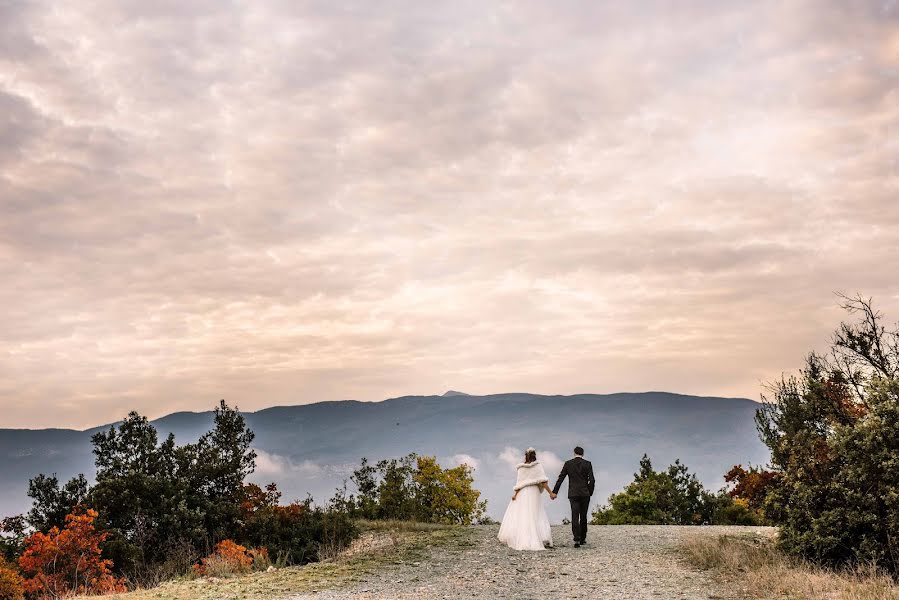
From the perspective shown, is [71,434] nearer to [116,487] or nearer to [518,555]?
[116,487]

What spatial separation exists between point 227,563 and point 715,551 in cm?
1154

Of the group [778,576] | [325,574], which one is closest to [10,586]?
[325,574]

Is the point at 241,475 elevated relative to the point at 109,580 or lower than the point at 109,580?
elevated

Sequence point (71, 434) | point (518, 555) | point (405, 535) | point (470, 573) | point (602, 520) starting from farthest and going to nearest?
point (71, 434) → point (602, 520) → point (405, 535) → point (518, 555) → point (470, 573)

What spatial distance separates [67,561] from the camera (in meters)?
21.2

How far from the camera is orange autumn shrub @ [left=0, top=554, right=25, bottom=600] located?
18.6 m

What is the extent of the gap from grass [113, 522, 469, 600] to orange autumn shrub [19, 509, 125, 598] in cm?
540

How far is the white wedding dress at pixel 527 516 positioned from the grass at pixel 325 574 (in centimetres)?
166

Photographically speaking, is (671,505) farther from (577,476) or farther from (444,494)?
(577,476)

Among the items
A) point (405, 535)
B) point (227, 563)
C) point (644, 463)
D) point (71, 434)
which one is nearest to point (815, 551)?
point (405, 535)

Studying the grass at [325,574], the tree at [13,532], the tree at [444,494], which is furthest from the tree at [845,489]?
the tree at [13,532]

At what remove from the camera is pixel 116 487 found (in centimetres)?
2425

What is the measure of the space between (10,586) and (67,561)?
2516 millimetres

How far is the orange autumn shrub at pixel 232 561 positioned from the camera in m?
18.1
